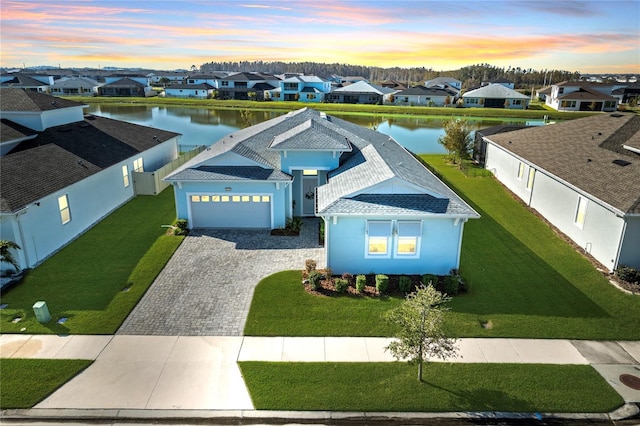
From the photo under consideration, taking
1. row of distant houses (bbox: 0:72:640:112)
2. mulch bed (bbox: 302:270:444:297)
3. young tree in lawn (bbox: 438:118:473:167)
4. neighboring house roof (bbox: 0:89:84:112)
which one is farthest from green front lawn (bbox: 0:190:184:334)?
row of distant houses (bbox: 0:72:640:112)

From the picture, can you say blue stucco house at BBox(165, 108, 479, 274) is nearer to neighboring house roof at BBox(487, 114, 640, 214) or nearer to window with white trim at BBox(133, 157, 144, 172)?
neighboring house roof at BBox(487, 114, 640, 214)

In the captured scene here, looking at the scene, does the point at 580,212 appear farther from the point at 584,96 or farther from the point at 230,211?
the point at 584,96

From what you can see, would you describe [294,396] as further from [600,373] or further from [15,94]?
[15,94]

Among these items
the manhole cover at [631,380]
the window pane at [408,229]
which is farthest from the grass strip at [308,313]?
the manhole cover at [631,380]

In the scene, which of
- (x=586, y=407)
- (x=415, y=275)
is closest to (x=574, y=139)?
(x=415, y=275)

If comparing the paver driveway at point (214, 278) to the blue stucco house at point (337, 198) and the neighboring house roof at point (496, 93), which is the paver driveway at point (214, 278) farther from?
the neighboring house roof at point (496, 93)
